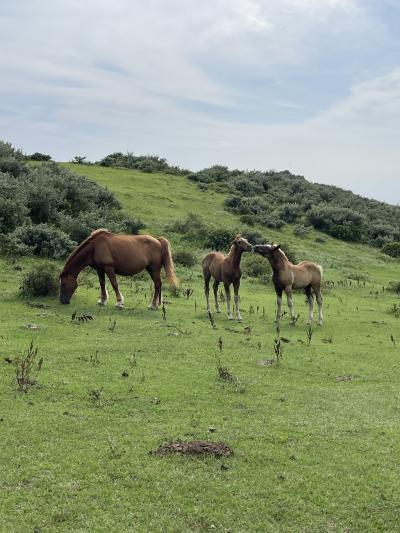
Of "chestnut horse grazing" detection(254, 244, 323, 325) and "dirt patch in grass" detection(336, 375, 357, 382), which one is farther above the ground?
"chestnut horse grazing" detection(254, 244, 323, 325)

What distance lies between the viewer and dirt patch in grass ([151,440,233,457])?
695 cm

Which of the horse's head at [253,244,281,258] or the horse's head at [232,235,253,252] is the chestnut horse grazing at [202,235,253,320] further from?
the horse's head at [253,244,281,258]

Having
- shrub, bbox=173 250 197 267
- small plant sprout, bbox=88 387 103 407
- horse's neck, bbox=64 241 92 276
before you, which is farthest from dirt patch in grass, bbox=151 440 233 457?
shrub, bbox=173 250 197 267

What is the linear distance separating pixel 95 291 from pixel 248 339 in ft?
22.6

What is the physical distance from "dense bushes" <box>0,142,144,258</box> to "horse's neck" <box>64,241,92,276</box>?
6.49 meters

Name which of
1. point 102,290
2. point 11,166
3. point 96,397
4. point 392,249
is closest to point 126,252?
point 102,290

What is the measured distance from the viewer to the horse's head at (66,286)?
50.3ft

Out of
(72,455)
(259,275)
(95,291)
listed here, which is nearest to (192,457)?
(72,455)

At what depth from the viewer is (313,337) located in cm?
1452

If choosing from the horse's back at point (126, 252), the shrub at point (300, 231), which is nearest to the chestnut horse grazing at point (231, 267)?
the horse's back at point (126, 252)

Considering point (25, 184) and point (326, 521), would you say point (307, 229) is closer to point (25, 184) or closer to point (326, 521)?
point (25, 184)

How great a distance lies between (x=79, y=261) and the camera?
15562 mm

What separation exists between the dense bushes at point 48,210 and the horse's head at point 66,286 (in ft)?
21.8

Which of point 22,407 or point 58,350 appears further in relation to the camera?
point 58,350
